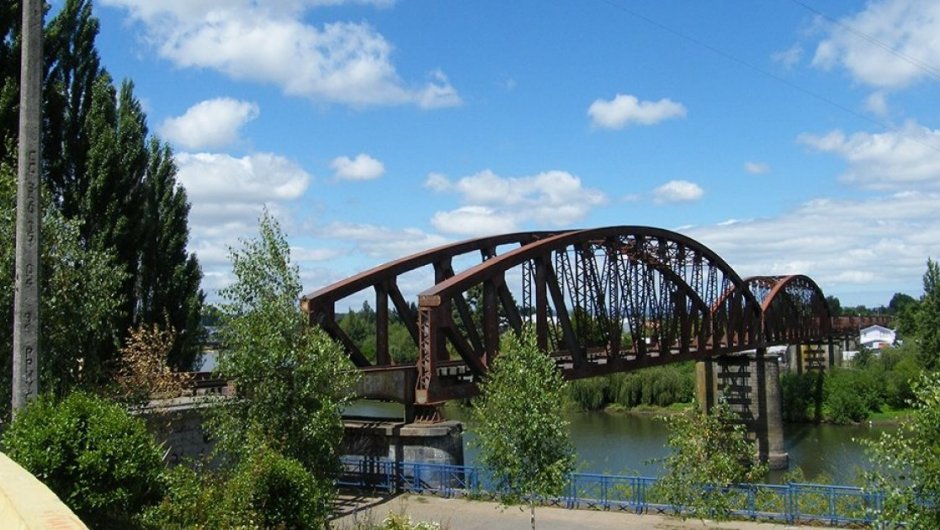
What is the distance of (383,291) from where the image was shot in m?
31.1

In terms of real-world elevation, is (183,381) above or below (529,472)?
above

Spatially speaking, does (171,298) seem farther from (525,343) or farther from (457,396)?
(525,343)

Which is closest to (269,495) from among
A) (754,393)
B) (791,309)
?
(754,393)

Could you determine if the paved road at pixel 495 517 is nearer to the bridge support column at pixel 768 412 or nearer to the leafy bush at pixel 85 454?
the leafy bush at pixel 85 454

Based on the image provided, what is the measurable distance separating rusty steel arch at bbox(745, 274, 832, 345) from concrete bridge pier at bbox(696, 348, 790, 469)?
6.16m

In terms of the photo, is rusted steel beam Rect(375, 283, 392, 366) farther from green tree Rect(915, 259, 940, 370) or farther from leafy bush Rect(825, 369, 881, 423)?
green tree Rect(915, 259, 940, 370)

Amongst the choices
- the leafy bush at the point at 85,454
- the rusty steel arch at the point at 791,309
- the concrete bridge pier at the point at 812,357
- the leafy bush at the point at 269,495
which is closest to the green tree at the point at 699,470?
the leafy bush at the point at 269,495

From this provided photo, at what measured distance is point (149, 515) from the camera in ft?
48.3

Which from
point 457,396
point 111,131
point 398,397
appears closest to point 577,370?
point 457,396

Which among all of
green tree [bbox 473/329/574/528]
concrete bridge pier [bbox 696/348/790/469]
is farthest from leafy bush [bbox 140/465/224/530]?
concrete bridge pier [bbox 696/348/790/469]

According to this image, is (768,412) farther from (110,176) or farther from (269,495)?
(269,495)

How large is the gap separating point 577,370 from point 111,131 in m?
20.4

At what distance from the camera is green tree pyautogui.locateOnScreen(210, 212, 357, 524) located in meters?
15.2

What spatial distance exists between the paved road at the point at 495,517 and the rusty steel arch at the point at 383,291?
6408mm
